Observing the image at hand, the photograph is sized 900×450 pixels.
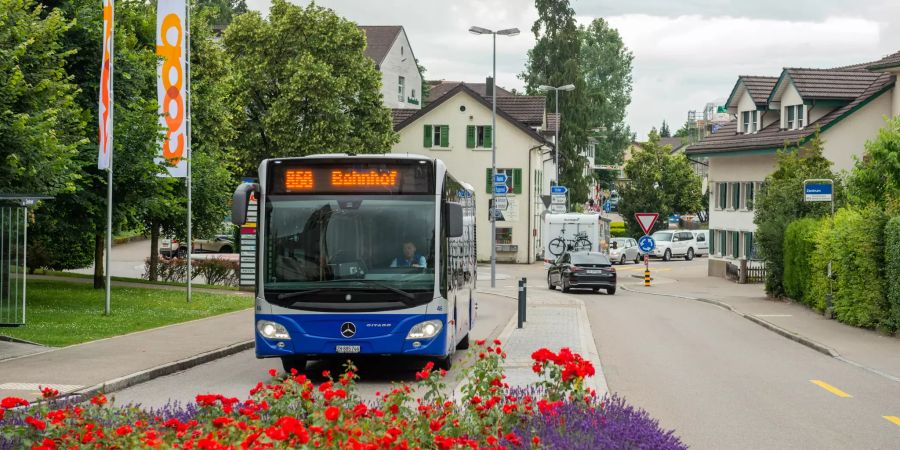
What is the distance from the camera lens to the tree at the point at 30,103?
20484 millimetres

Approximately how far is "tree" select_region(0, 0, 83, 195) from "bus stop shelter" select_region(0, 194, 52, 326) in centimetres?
203

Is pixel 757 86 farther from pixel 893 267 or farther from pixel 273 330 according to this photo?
pixel 273 330

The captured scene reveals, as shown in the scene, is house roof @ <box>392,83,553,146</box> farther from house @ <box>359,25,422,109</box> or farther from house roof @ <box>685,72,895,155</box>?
house roof @ <box>685,72,895,155</box>

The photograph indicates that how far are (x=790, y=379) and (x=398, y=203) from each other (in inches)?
244

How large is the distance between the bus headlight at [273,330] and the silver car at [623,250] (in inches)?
2483

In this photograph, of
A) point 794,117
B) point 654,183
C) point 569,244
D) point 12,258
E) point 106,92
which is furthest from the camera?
point 654,183

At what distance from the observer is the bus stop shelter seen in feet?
60.6

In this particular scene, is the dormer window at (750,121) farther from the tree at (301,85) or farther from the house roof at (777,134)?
the tree at (301,85)

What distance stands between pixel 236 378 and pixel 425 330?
278cm

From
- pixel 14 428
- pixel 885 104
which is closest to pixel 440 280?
pixel 14 428

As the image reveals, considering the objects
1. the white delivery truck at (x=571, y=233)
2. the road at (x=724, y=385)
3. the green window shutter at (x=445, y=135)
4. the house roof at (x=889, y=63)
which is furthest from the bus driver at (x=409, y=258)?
the green window shutter at (x=445, y=135)

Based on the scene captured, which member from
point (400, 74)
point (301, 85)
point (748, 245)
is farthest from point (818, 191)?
point (400, 74)

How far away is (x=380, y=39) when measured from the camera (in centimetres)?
9194

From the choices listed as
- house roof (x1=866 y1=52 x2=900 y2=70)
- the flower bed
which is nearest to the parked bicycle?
house roof (x1=866 y1=52 x2=900 y2=70)
